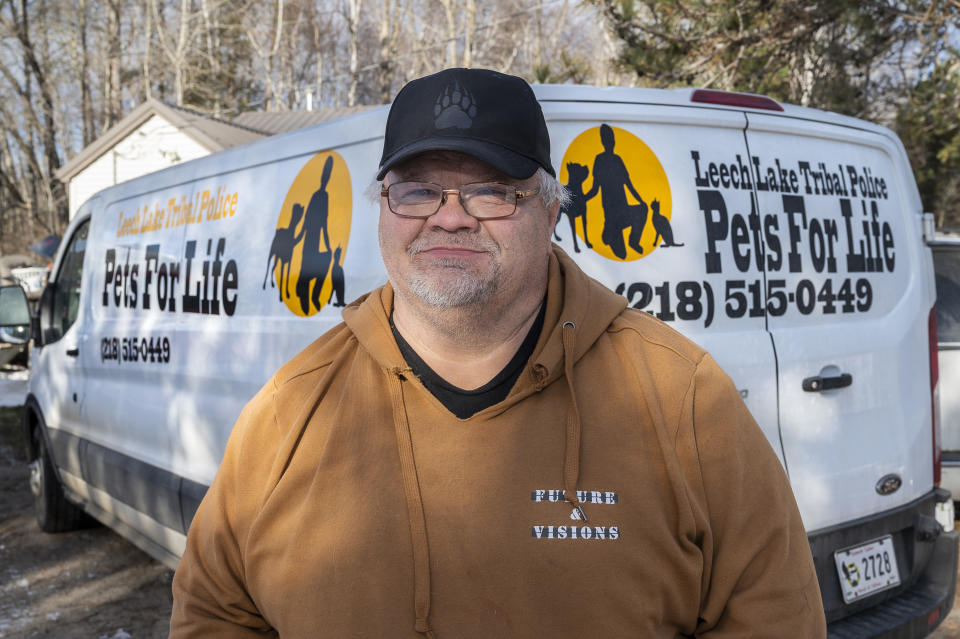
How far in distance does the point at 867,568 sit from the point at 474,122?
2.31 metres

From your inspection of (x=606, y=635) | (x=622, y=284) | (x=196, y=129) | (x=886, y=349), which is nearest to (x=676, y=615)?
(x=606, y=635)

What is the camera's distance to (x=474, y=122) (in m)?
1.63

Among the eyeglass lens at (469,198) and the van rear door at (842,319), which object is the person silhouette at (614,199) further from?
the eyeglass lens at (469,198)

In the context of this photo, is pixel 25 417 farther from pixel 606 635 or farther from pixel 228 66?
pixel 228 66

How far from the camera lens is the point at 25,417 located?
6.18 meters

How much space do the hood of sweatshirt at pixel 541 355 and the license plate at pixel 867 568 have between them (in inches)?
69.1

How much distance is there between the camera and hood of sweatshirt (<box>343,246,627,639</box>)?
156 cm

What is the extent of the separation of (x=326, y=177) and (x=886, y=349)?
2126mm

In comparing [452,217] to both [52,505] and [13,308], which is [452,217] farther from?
[52,505]

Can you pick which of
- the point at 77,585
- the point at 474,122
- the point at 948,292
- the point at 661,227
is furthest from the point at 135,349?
the point at 948,292

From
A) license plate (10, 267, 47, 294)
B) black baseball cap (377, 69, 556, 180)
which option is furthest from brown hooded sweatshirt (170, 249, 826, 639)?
license plate (10, 267, 47, 294)

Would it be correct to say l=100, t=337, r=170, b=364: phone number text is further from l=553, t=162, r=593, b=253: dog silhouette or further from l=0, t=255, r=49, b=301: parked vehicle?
l=0, t=255, r=49, b=301: parked vehicle

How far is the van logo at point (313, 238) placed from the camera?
10.0 ft

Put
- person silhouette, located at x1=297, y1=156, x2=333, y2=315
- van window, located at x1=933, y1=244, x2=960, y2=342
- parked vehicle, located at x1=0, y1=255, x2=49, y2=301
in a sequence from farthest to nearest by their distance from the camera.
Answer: parked vehicle, located at x1=0, y1=255, x2=49, y2=301 → van window, located at x1=933, y1=244, x2=960, y2=342 → person silhouette, located at x1=297, y1=156, x2=333, y2=315
